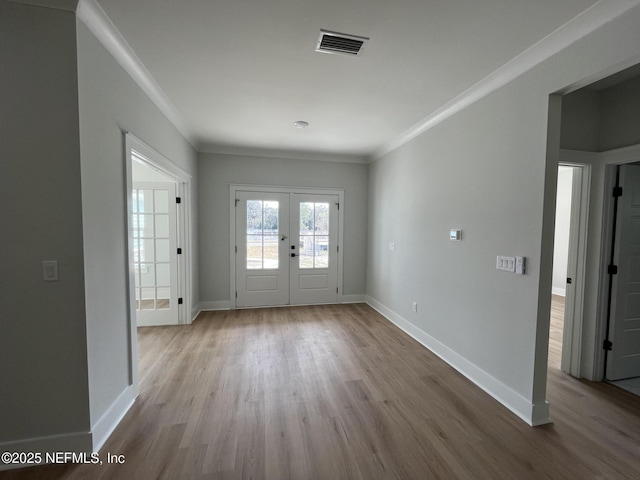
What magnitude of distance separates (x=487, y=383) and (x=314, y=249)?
3.15m

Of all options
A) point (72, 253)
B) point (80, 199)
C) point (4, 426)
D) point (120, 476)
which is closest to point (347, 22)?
point (80, 199)

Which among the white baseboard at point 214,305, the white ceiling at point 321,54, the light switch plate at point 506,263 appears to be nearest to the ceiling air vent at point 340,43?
the white ceiling at point 321,54

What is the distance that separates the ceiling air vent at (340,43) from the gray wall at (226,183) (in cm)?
284

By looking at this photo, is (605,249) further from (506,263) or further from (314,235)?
(314,235)

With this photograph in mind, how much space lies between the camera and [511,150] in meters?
2.16

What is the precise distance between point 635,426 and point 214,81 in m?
4.20

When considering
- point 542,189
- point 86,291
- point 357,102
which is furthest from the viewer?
point 357,102

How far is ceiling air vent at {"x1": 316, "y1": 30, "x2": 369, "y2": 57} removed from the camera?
1.79m

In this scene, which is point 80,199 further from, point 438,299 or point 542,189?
point 438,299

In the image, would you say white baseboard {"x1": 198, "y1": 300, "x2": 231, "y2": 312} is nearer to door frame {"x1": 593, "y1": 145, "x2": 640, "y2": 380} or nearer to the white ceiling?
the white ceiling

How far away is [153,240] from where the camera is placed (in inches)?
147

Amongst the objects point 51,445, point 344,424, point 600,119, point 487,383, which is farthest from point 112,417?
point 600,119

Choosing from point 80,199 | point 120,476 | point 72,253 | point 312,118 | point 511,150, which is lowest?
point 120,476

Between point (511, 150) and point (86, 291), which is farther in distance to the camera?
point (511, 150)
